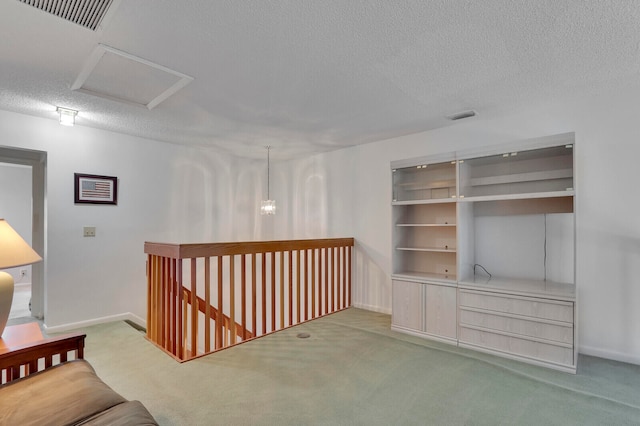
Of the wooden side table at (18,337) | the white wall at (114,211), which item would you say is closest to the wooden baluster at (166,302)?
the wooden side table at (18,337)

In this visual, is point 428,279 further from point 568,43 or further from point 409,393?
point 568,43

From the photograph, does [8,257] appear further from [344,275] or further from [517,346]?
[517,346]

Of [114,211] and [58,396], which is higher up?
[114,211]

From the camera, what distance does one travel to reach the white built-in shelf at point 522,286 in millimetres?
2617

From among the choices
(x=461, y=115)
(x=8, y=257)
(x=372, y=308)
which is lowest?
(x=372, y=308)

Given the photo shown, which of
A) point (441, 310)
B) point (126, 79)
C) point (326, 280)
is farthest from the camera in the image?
point (326, 280)

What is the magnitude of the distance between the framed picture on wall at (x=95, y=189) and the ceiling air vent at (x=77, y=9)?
2.49m

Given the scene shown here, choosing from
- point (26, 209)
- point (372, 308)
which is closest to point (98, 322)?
point (26, 209)

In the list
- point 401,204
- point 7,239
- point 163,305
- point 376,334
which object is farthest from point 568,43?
point 163,305

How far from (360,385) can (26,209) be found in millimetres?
6341

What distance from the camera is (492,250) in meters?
3.44

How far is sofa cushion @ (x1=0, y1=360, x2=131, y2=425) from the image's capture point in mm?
1278

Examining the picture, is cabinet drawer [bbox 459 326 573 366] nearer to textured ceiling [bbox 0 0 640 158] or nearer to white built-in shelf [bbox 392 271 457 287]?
white built-in shelf [bbox 392 271 457 287]

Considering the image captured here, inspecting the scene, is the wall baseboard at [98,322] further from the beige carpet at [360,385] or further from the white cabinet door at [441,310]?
the white cabinet door at [441,310]
